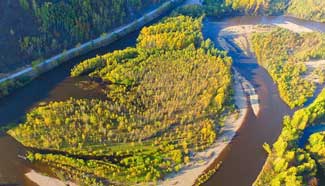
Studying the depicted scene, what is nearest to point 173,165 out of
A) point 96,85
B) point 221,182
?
point 221,182

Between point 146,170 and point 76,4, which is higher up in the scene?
point 76,4

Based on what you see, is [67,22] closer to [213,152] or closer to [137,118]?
[137,118]

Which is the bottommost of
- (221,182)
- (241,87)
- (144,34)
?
(221,182)

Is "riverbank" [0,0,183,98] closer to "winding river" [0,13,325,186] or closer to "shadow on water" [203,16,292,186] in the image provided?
"winding river" [0,13,325,186]

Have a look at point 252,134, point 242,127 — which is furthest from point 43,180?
point 252,134

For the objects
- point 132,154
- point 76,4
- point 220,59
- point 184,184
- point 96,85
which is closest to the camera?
point 184,184

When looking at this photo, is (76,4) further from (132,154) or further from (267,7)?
(267,7)

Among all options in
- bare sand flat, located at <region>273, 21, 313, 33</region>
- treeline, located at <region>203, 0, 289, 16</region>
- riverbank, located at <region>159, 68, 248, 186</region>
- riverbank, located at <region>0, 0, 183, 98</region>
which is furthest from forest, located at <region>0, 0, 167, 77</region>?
bare sand flat, located at <region>273, 21, 313, 33</region>
